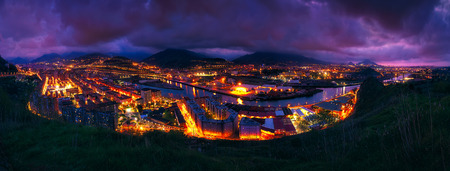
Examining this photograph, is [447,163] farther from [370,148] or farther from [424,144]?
[370,148]

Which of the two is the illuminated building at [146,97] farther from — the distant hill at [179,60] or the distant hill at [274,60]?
the distant hill at [274,60]

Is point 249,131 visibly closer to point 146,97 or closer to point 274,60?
point 146,97

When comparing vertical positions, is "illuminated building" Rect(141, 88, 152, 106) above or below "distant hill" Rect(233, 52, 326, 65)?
below

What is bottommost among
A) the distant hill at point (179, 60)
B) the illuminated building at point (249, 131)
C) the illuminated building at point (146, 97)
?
the illuminated building at point (249, 131)

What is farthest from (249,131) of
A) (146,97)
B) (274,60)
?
(274,60)

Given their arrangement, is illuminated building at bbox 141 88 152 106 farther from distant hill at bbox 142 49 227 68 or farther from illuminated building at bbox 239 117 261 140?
distant hill at bbox 142 49 227 68

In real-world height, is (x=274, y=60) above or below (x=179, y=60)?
above

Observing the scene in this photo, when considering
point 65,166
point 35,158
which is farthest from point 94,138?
point 65,166

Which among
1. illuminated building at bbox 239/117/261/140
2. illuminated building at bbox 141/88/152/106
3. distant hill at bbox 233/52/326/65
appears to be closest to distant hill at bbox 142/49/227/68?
distant hill at bbox 233/52/326/65

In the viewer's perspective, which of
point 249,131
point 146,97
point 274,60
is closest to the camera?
point 249,131

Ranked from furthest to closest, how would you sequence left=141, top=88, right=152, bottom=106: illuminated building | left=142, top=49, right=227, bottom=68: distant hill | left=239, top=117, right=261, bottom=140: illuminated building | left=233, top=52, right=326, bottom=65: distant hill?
left=233, top=52, right=326, bottom=65: distant hill
left=142, top=49, right=227, bottom=68: distant hill
left=141, top=88, right=152, bottom=106: illuminated building
left=239, top=117, right=261, bottom=140: illuminated building

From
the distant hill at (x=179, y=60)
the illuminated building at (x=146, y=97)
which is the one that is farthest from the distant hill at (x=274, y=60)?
the illuminated building at (x=146, y=97)
